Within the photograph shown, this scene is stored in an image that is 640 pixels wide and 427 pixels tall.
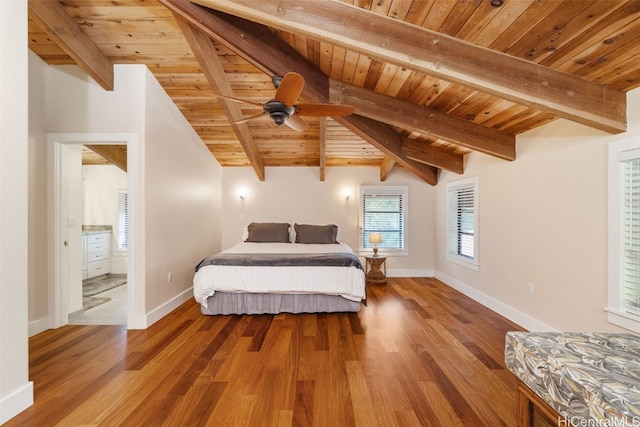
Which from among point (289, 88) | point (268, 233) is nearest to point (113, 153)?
point (268, 233)

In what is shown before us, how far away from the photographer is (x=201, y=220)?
4723 mm

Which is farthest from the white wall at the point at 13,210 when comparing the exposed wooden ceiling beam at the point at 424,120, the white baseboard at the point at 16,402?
the exposed wooden ceiling beam at the point at 424,120

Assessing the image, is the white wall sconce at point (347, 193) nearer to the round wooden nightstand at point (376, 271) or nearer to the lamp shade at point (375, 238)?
the lamp shade at point (375, 238)

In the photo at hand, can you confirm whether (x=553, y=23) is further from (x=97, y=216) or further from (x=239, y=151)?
(x=97, y=216)

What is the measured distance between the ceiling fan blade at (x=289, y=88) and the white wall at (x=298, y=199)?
3389 millimetres

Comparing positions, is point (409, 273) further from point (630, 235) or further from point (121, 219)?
point (121, 219)

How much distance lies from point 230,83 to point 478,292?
13.9ft

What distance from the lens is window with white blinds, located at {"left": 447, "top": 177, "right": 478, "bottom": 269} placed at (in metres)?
4.21

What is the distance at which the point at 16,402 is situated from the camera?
178 cm

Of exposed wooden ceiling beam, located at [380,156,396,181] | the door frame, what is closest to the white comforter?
the door frame

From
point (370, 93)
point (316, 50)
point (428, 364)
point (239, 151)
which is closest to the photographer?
point (428, 364)

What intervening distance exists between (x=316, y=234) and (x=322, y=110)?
2748 millimetres

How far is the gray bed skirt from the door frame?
0.82 meters

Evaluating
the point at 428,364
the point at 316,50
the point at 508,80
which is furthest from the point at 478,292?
the point at 316,50
